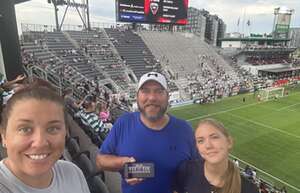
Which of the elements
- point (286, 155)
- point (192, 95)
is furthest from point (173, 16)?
point (286, 155)

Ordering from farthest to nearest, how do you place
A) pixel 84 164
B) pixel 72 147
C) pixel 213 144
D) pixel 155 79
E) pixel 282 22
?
pixel 282 22 → pixel 72 147 → pixel 84 164 → pixel 155 79 → pixel 213 144

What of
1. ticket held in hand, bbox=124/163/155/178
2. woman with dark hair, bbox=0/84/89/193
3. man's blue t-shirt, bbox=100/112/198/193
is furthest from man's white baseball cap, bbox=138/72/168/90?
woman with dark hair, bbox=0/84/89/193

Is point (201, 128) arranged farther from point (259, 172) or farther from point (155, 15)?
point (155, 15)

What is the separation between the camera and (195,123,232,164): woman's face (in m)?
2.12

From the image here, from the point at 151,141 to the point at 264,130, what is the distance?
19.4 metres

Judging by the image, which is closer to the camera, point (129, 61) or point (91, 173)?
point (91, 173)

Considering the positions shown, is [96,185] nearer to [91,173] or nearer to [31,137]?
[91,173]

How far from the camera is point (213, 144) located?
2137mm

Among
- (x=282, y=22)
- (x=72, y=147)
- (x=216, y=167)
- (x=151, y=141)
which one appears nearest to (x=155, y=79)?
(x=151, y=141)

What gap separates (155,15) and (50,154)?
31.9 metres

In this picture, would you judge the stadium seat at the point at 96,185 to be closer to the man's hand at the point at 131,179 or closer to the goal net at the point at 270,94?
the man's hand at the point at 131,179

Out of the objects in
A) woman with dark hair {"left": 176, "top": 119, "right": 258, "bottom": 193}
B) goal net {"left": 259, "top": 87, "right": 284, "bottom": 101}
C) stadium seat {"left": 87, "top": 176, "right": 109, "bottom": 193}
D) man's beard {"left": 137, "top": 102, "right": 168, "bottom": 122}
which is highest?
man's beard {"left": 137, "top": 102, "right": 168, "bottom": 122}

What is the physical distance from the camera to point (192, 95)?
28266mm

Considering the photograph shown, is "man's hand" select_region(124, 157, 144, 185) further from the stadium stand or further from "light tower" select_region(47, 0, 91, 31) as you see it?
"light tower" select_region(47, 0, 91, 31)
